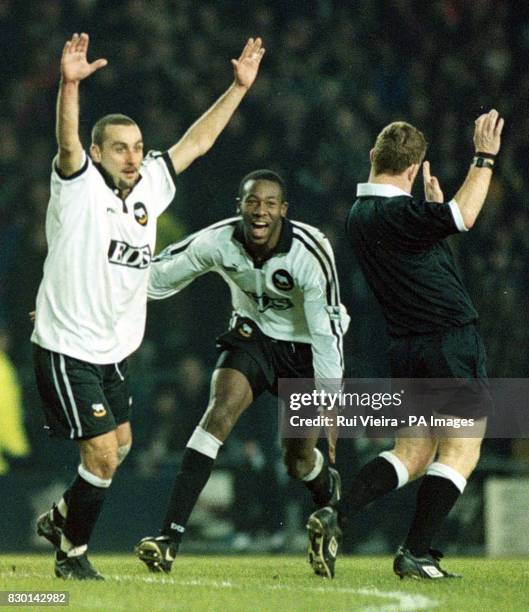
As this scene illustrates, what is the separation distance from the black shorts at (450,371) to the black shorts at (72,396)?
1216 mm

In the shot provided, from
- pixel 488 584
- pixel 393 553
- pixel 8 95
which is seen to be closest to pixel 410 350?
pixel 488 584

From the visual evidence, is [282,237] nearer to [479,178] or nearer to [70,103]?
[479,178]

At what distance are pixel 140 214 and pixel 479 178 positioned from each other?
1353 millimetres

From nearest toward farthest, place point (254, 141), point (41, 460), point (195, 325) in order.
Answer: point (41, 460)
point (195, 325)
point (254, 141)

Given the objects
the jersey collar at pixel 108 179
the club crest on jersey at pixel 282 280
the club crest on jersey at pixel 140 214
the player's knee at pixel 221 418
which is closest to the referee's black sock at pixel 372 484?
the player's knee at pixel 221 418

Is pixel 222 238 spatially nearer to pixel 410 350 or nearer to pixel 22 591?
pixel 410 350

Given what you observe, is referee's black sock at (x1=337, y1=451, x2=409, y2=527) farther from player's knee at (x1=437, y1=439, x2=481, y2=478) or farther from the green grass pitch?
the green grass pitch

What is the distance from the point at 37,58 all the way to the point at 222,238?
544 cm

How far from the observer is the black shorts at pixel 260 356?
5996mm

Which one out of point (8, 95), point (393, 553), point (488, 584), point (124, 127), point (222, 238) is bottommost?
point (393, 553)

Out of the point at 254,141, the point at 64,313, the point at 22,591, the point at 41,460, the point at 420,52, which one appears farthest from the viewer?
the point at 420,52

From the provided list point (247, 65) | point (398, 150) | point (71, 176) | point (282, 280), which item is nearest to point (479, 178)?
point (398, 150)

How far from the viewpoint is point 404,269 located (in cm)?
529

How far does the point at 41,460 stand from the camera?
8844mm
